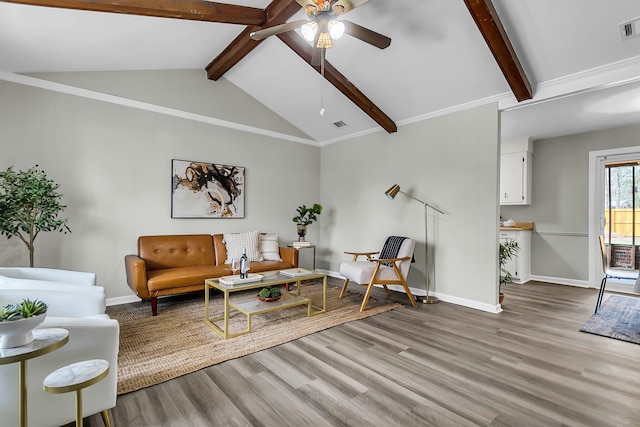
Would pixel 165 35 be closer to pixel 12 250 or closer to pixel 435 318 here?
pixel 12 250

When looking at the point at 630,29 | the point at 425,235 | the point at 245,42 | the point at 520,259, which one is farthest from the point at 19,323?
the point at 520,259

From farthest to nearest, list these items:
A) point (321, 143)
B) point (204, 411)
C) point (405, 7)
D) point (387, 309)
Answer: point (321, 143) < point (387, 309) < point (405, 7) < point (204, 411)

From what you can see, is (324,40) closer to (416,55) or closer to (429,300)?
(416,55)

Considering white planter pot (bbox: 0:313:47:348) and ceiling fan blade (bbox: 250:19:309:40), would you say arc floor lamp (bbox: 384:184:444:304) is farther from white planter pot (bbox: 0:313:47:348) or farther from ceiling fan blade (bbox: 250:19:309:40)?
white planter pot (bbox: 0:313:47:348)

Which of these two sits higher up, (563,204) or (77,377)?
(563,204)

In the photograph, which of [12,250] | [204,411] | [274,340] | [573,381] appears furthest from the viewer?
[12,250]

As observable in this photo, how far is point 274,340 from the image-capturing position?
2820 mm

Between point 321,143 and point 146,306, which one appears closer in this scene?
point 146,306

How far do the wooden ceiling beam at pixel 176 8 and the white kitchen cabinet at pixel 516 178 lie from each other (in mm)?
4756

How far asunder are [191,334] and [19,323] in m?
1.86

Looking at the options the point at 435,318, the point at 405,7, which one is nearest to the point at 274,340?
the point at 435,318

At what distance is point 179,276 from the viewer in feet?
11.7

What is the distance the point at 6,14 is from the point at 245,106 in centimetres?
294

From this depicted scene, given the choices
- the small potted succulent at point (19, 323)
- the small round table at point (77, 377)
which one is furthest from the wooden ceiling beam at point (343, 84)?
the small round table at point (77, 377)
